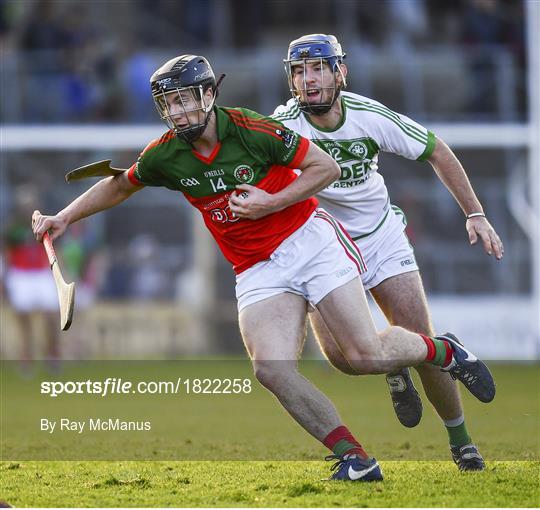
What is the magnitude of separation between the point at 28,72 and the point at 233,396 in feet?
25.9

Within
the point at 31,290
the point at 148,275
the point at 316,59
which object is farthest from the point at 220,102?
the point at 316,59

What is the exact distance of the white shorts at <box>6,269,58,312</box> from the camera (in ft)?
42.5

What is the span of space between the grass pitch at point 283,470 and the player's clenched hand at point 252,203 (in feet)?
4.25

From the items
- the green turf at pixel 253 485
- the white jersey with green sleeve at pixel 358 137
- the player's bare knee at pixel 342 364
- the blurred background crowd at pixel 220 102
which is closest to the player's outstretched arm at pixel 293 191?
the white jersey with green sleeve at pixel 358 137

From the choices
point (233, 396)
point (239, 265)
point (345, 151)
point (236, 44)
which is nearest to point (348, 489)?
point (239, 265)

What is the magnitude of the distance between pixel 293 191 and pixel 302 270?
40 centimetres

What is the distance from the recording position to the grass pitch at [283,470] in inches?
202

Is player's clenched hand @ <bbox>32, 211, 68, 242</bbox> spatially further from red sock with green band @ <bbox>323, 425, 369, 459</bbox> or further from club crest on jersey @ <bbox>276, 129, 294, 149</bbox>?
red sock with green band @ <bbox>323, 425, 369, 459</bbox>

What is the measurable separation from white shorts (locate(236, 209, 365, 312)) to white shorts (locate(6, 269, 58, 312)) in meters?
7.61

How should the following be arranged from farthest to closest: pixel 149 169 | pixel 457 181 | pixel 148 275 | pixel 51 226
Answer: pixel 148 275 → pixel 457 181 → pixel 51 226 → pixel 149 169

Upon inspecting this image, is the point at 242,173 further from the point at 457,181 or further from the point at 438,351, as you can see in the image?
the point at 438,351

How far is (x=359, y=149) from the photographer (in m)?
6.05

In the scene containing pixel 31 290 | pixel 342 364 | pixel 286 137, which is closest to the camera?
pixel 286 137

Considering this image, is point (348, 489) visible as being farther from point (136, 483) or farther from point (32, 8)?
point (32, 8)
